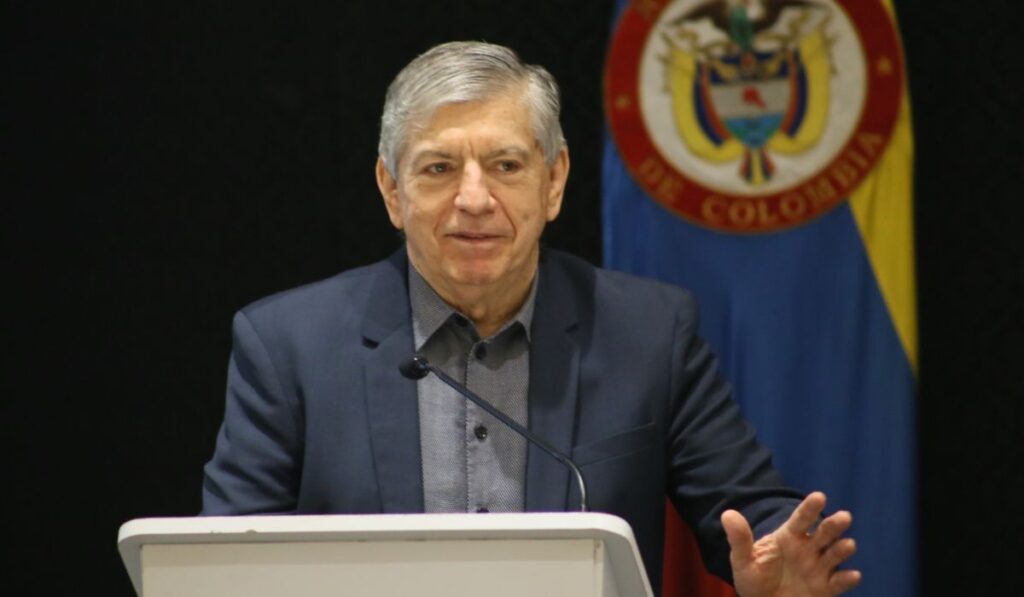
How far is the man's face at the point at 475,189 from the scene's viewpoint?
2.45 meters

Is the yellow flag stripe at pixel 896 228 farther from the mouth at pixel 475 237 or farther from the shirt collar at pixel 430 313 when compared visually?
the mouth at pixel 475 237

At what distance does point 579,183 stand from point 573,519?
2380mm

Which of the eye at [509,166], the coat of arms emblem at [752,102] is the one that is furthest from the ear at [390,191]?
the coat of arms emblem at [752,102]

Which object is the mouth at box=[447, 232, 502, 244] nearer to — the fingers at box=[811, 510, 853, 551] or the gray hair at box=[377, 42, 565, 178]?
the gray hair at box=[377, 42, 565, 178]

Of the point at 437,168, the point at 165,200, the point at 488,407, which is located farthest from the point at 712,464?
the point at 165,200

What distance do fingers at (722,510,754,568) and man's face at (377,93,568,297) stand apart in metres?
0.62

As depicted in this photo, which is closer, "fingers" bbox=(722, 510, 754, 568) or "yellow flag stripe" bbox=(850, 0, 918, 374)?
"fingers" bbox=(722, 510, 754, 568)

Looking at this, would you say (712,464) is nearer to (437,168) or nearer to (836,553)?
(836,553)

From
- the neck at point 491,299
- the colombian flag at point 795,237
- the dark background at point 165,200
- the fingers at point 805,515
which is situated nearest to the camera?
the fingers at point 805,515

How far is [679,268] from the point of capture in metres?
3.72

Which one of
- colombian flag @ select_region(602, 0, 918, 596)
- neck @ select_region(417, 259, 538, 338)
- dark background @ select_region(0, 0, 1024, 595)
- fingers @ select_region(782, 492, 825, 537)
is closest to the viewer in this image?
fingers @ select_region(782, 492, 825, 537)

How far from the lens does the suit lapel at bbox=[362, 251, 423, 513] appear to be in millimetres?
2404

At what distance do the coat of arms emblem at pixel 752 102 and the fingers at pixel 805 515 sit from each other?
1.64 meters

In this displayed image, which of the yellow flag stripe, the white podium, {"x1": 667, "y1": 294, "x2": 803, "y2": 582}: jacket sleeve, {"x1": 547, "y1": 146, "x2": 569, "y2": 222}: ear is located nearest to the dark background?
the yellow flag stripe
